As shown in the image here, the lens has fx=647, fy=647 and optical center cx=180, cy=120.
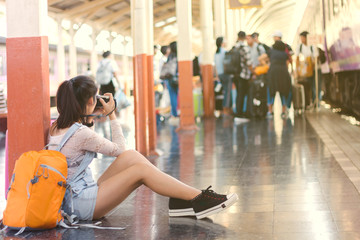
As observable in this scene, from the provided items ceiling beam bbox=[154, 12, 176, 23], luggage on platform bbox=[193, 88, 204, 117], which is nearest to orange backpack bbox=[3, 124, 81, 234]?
luggage on platform bbox=[193, 88, 204, 117]

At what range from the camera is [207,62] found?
16.2m

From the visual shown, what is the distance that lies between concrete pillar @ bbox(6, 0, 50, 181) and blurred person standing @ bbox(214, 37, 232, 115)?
972cm

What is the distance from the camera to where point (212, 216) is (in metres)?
4.41

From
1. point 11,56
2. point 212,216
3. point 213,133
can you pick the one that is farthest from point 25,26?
point 213,133

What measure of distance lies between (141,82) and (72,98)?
3791mm

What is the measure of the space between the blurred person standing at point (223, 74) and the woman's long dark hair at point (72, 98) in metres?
10.0

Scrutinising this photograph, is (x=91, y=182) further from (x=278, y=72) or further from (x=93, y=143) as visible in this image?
(x=278, y=72)

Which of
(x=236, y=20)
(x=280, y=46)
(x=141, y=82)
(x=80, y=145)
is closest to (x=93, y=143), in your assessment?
(x=80, y=145)

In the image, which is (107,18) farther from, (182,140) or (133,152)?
(133,152)

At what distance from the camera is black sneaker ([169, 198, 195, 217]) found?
14.4 ft

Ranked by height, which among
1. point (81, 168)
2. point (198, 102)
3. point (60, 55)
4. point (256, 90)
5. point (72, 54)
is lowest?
point (81, 168)

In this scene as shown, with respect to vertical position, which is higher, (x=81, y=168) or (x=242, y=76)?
(x=242, y=76)

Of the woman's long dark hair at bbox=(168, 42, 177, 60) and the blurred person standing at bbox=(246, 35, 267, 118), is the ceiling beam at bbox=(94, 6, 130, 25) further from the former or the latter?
the woman's long dark hair at bbox=(168, 42, 177, 60)

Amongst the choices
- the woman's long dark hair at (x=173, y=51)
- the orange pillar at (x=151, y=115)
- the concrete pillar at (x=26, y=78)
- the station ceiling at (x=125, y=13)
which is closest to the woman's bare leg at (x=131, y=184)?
the concrete pillar at (x=26, y=78)
